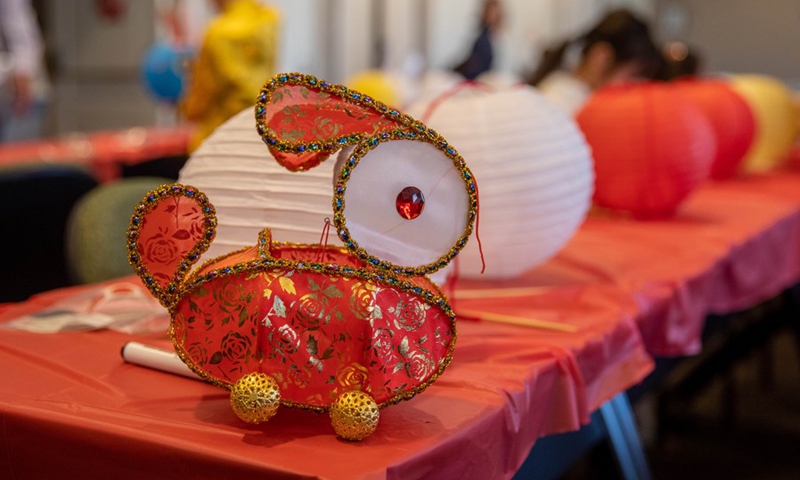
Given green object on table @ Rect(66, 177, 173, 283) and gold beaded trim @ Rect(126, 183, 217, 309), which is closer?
gold beaded trim @ Rect(126, 183, 217, 309)

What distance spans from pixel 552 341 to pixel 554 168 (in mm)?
285

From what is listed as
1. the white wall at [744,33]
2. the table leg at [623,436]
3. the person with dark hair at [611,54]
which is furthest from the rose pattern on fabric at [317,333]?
the white wall at [744,33]

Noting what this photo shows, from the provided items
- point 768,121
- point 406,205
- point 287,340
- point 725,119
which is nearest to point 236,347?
point 287,340

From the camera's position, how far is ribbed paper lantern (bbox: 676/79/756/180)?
1.88 m

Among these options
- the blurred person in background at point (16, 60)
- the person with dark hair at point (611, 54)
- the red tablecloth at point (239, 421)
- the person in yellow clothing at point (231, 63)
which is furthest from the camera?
the blurred person in background at point (16, 60)

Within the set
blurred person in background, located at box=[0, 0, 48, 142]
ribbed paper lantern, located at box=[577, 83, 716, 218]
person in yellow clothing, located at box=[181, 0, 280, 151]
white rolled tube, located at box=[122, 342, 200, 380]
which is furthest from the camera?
blurred person in background, located at box=[0, 0, 48, 142]

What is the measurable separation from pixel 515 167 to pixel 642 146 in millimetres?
A: 500

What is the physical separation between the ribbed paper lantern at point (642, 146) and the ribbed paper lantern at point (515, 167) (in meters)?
0.38

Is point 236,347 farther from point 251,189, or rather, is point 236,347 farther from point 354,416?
point 251,189

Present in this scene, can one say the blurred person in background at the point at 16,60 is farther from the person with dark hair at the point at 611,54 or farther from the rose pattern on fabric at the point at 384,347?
the rose pattern on fabric at the point at 384,347

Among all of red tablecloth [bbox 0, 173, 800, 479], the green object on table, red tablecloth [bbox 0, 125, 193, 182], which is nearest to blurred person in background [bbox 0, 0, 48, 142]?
red tablecloth [bbox 0, 125, 193, 182]

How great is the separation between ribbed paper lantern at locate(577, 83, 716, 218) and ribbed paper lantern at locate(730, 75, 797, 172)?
2.44 ft

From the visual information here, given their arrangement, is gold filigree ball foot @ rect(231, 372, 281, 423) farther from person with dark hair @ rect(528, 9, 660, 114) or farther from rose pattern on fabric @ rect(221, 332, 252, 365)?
person with dark hair @ rect(528, 9, 660, 114)

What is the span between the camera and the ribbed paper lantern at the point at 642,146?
146 centimetres
